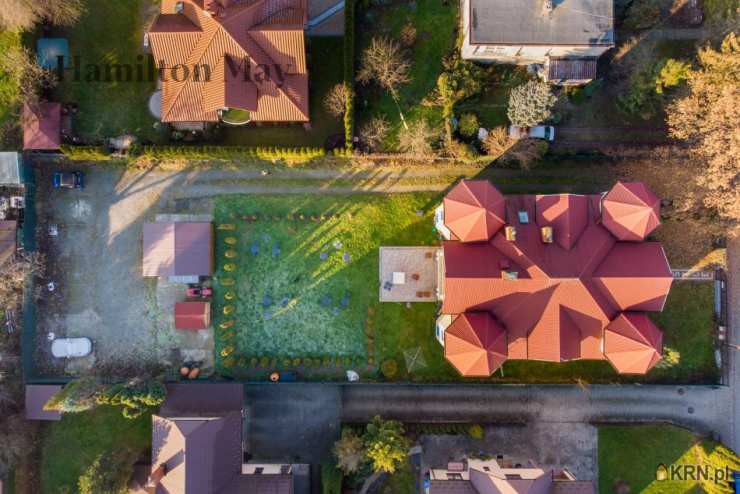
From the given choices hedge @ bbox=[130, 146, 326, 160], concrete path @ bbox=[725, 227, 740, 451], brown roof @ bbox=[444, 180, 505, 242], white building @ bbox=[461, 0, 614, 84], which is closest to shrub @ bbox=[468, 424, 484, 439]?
brown roof @ bbox=[444, 180, 505, 242]

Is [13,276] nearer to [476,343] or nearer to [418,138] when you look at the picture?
[418,138]

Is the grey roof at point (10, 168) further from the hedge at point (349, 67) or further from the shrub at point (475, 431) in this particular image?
the shrub at point (475, 431)

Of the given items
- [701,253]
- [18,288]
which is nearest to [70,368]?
[18,288]

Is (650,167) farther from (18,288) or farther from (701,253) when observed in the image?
(18,288)

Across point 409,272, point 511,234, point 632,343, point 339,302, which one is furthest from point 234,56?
point 632,343

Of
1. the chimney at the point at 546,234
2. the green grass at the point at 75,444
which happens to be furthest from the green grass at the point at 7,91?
the chimney at the point at 546,234

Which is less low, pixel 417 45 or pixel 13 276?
pixel 417 45
